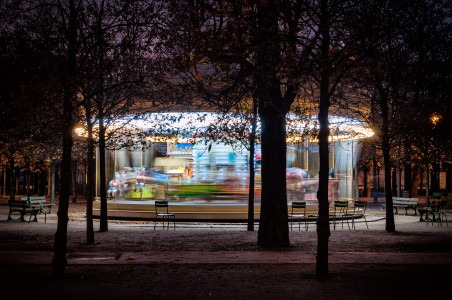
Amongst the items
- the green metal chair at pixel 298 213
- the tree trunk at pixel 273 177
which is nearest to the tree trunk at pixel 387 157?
the green metal chair at pixel 298 213

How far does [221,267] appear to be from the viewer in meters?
12.1

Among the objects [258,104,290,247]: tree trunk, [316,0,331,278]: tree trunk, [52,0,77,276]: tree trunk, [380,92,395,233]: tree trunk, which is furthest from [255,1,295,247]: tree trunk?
[52,0,77,276]: tree trunk

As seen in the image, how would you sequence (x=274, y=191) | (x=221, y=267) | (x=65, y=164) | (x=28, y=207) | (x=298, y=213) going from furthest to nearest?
(x=298, y=213), (x=28, y=207), (x=274, y=191), (x=221, y=267), (x=65, y=164)

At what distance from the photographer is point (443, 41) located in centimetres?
1947

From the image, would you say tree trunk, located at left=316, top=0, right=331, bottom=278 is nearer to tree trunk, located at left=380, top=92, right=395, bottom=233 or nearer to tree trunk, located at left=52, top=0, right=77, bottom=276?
tree trunk, located at left=52, top=0, right=77, bottom=276

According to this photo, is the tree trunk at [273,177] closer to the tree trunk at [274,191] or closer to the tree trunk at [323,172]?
the tree trunk at [274,191]

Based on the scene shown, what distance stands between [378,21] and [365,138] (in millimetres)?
14680

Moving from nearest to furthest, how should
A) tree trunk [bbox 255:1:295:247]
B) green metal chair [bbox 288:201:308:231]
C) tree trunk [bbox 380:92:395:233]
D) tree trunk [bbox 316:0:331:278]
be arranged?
tree trunk [bbox 316:0:331:278] → tree trunk [bbox 255:1:295:247] → tree trunk [bbox 380:92:395:233] → green metal chair [bbox 288:201:308:231]

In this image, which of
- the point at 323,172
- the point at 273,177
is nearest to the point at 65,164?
the point at 323,172

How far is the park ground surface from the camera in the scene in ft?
30.8

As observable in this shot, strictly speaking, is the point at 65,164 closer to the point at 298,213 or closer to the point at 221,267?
the point at 221,267

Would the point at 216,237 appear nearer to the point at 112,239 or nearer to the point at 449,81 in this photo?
the point at 112,239

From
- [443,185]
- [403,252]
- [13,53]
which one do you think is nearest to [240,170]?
[403,252]

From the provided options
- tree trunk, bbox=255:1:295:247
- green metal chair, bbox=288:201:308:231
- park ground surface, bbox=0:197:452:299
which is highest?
tree trunk, bbox=255:1:295:247
